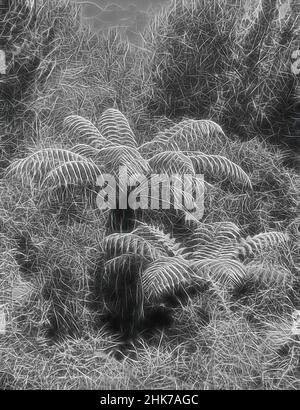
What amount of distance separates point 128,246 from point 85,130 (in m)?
1.30

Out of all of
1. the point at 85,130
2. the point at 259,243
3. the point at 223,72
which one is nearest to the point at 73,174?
the point at 85,130

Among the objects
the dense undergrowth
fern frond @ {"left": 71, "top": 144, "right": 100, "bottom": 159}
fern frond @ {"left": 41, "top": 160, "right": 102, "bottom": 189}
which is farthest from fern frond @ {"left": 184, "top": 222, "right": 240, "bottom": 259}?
fern frond @ {"left": 71, "top": 144, "right": 100, "bottom": 159}

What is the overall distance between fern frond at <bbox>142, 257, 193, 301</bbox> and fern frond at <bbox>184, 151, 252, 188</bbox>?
95cm

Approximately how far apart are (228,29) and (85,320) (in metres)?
3.04

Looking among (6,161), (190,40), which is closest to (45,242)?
(6,161)

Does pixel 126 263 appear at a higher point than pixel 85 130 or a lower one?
lower

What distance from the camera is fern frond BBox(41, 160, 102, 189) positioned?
14.6 feet

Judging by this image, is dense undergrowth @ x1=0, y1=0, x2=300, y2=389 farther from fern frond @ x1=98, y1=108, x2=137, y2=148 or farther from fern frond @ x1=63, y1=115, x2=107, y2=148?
fern frond @ x1=98, y1=108, x2=137, y2=148

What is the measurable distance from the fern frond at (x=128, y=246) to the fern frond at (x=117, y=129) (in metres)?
0.96

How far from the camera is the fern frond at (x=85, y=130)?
4.84 m

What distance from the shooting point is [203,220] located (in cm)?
480

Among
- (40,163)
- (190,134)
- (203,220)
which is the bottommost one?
(203,220)

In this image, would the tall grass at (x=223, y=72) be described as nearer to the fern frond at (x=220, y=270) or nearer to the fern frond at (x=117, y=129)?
the fern frond at (x=117, y=129)

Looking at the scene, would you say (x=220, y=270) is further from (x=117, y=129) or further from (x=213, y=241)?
(x=117, y=129)
